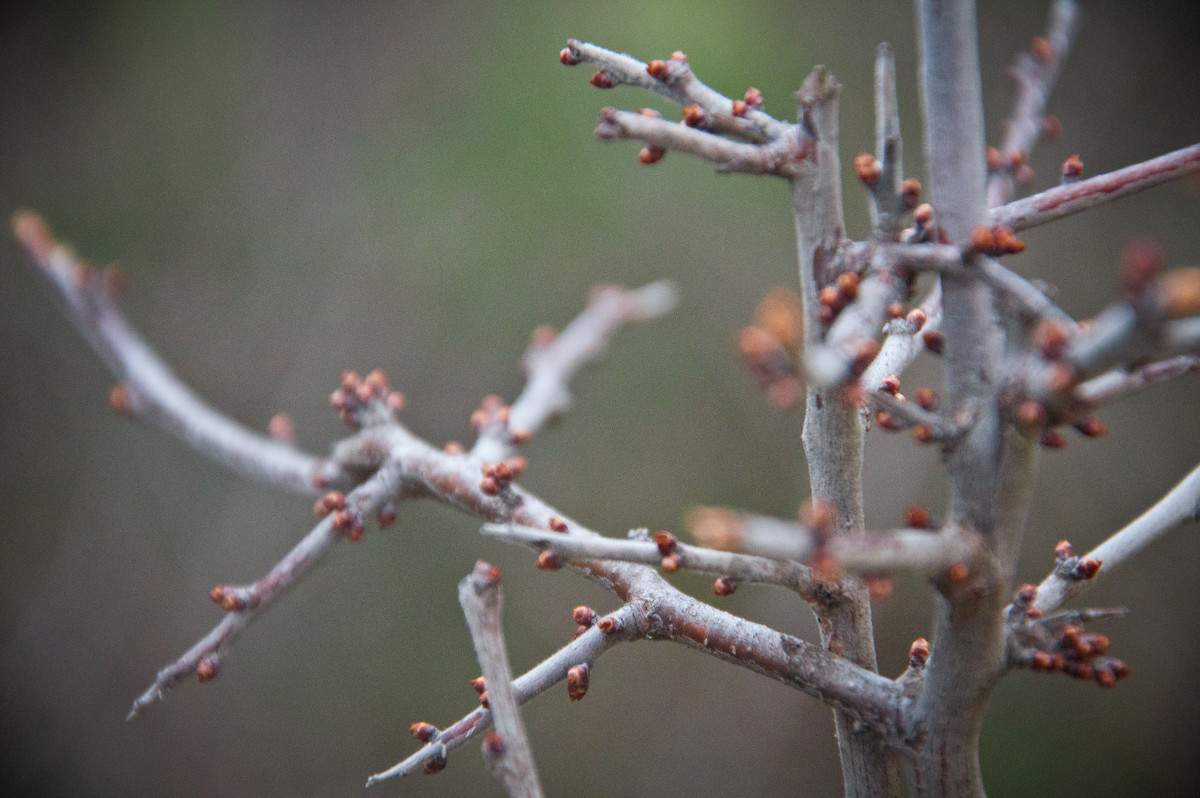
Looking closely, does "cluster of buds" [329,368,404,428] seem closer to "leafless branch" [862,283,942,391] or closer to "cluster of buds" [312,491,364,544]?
"cluster of buds" [312,491,364,544]

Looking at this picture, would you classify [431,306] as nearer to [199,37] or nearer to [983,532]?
[199,37]

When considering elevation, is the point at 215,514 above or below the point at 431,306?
below

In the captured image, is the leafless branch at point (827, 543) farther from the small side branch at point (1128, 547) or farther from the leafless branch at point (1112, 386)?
the small side branch at point (1128, 547)

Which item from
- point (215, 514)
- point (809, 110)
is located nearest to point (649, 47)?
point (809, 110)

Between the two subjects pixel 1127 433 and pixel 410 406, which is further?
pixel 410 406

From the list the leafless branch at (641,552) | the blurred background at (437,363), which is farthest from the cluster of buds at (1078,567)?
the blurred background at (437,363)

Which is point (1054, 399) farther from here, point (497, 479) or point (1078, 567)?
point (497, 479)

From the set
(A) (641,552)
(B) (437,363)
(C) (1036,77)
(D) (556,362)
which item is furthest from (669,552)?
(B) (437,363)
